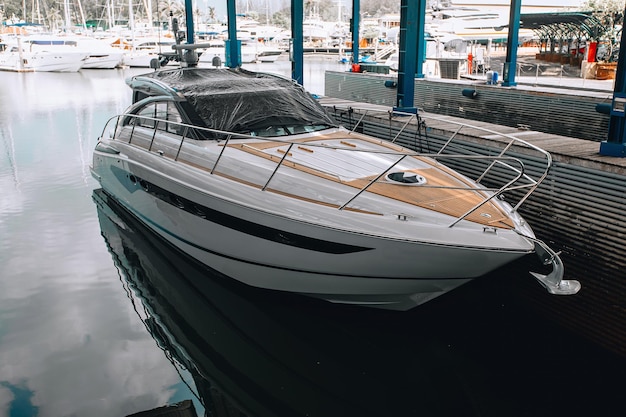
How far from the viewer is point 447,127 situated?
7.27m

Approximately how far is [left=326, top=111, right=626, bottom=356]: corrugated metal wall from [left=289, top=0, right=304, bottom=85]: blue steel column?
22.0ft

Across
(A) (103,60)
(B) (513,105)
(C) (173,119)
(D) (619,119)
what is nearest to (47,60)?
(A) (103,60)

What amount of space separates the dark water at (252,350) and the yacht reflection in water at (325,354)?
0.01 m

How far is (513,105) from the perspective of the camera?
426 inches

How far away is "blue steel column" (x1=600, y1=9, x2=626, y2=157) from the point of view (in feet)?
17.1

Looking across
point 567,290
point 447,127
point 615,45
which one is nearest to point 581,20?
point 615,45

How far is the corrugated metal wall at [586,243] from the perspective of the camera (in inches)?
182

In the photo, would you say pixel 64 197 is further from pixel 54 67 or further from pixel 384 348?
pixel 54 67

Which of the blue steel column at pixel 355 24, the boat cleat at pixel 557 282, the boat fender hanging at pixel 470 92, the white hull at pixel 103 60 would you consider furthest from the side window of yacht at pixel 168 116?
the white hull at pixel 103 60

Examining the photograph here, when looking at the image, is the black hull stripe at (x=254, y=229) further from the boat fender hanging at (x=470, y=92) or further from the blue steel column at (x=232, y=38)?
the blue steel column at (x=232, y=38)

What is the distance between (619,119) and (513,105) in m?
5.61

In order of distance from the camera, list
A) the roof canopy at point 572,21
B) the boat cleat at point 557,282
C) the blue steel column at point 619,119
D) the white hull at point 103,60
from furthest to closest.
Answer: the white hull at point 103,60
the roof canopy at point 572,21
the blue steel column at point 619,119
the boat cleat at point 557,282

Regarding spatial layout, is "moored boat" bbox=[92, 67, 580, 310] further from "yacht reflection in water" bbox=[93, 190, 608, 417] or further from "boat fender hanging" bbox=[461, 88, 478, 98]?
"boat fender hanging" bbox=[461, 88, 478, 98]

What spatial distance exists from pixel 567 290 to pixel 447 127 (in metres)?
3.55
